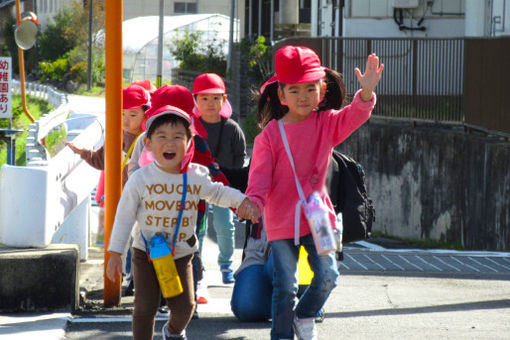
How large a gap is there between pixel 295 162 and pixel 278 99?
1.46ft

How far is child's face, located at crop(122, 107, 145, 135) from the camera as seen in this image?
21.6 ft

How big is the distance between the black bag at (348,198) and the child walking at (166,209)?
726mm

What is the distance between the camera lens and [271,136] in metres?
5.02

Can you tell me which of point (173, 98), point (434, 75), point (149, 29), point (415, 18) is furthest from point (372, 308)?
point (149, 29)

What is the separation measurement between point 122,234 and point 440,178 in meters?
10.1

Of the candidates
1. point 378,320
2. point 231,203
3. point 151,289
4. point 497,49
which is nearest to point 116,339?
point 151,289

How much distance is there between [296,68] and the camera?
4.90m

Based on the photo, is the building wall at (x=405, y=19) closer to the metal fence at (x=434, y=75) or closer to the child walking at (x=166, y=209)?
the metal fence at (x=434, y=75)

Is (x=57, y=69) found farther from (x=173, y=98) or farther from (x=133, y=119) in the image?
(x=173, y=98)

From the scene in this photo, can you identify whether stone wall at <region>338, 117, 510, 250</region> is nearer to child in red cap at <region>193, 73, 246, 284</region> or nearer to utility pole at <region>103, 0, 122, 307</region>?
child in red cap at <region>193, 73, 246, 284</region>

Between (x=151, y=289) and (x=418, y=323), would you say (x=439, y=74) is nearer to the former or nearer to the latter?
(x=418, y=323)

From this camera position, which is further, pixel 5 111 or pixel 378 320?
pixel 5 111

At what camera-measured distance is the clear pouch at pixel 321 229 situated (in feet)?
15.6

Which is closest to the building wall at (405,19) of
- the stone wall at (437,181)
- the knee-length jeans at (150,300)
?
the stone wall at (437,181)
